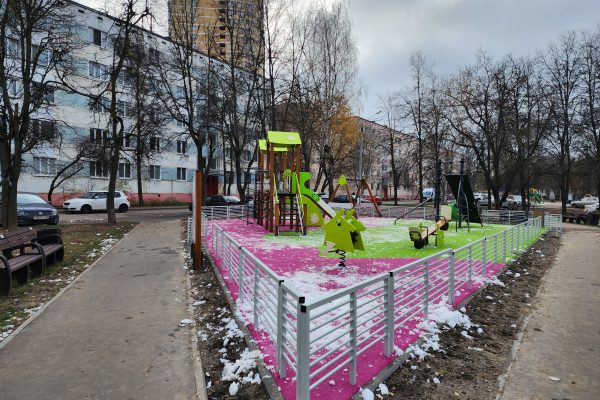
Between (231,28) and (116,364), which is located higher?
(231,28)

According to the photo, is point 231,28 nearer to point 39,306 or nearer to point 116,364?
point 39,306

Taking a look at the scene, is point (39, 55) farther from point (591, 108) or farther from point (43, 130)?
point (591, 108)

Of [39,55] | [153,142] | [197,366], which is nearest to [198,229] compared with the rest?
Answer: [197,366]

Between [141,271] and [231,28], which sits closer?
[141,271]

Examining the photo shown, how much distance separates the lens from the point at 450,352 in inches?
183

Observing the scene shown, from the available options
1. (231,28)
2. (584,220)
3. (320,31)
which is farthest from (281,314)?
(584,220)

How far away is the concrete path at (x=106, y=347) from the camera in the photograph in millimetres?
3654

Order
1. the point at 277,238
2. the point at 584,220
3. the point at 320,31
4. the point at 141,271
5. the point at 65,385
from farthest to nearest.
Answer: the point at 320,31, the point at 584,220, the point at 277,238, the point at 141,271, the point at 65,385

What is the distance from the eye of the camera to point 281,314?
372 centimetres

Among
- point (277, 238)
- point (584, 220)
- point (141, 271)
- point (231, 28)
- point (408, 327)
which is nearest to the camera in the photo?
point (408, 327)

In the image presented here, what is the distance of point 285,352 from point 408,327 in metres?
2.20

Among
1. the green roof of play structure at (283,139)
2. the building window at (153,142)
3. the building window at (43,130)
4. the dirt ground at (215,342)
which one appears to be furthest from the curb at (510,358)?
the building window at (153,142)

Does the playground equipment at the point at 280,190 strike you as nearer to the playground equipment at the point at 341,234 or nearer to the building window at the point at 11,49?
the playground equipment at the point at 341,234

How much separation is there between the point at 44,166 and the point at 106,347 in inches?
1241
